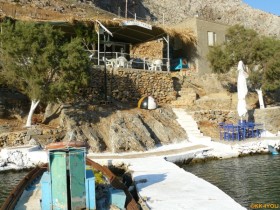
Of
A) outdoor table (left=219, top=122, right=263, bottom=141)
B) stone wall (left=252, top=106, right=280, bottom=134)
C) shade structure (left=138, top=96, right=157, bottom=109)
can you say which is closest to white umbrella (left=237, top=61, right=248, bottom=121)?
outdoor table (left=219, top=122, right=263, bottom=141)

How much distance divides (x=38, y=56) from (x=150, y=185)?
10.8 m

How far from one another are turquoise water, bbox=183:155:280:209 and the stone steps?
3.49 meters

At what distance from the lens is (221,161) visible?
17344 mm

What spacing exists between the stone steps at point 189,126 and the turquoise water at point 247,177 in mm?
3486

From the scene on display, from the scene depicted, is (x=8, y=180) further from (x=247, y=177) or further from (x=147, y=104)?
(x=147, y=104)

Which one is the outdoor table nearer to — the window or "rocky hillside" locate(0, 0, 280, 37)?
the window

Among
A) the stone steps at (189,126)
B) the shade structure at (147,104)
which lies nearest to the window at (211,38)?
the stone steps at (189,126)

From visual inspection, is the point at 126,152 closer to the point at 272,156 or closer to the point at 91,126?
the point at 91,126

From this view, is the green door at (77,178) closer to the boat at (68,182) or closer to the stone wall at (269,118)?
the boat at (68,182)

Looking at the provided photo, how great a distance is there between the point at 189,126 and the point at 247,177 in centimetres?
921

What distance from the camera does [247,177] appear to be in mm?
13297

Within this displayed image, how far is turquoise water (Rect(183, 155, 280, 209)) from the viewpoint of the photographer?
10.5 m

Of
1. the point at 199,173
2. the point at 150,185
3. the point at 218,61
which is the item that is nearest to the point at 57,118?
the point at 199,173

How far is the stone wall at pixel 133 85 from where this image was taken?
23.9 m
